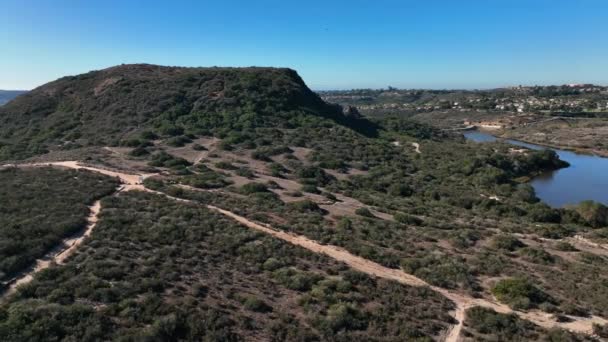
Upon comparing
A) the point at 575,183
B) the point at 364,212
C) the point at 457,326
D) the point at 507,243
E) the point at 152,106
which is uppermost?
the point at 152,106

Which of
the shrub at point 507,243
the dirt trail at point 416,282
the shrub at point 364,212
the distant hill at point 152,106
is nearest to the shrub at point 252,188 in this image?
the dirt trail at point 416,282

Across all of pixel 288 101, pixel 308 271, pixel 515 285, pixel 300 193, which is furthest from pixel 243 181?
pixel 288 101

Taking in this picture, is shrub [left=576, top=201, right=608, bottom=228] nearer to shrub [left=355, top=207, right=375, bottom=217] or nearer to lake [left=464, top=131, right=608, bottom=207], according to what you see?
lake [left=464, top=131, right=608, bottom=207]

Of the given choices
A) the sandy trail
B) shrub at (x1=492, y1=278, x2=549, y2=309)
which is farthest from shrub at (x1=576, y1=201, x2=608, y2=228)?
the sandy trail

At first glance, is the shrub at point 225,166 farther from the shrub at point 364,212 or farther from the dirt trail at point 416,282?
the shrub at point 364,212

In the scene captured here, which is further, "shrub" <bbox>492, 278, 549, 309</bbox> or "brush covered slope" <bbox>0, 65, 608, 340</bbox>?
"shrub" <bbox>492, 278, 549, 309</bbox>

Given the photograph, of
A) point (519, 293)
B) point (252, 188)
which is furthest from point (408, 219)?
point (252, 188)

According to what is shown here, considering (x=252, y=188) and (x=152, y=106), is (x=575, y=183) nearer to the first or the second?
(x=252, y=188)
